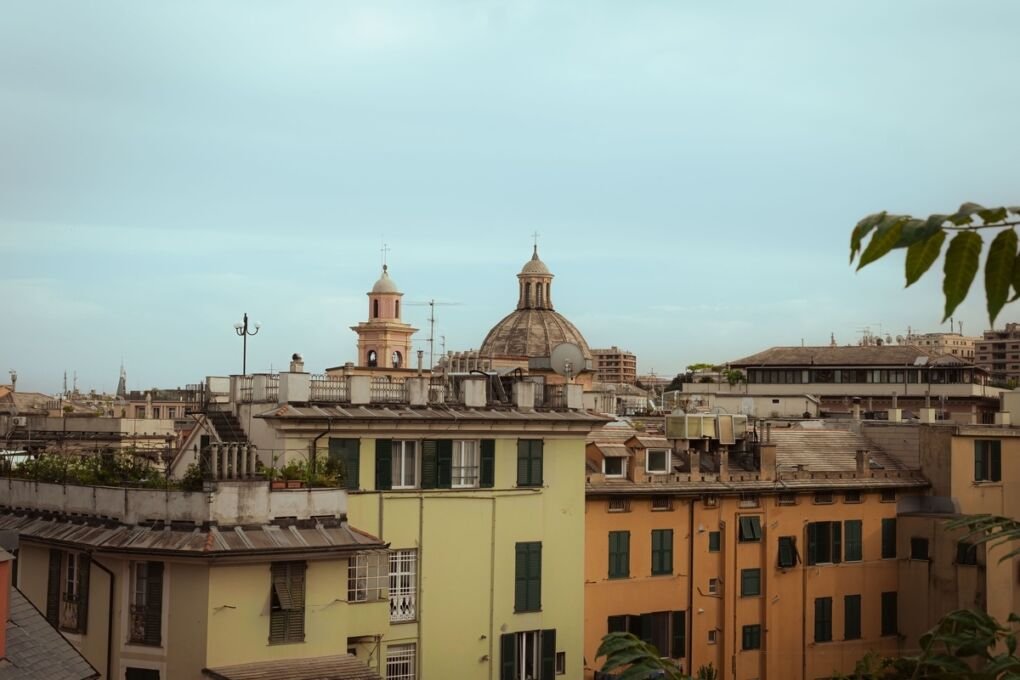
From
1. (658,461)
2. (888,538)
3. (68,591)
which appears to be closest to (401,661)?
(68,591)

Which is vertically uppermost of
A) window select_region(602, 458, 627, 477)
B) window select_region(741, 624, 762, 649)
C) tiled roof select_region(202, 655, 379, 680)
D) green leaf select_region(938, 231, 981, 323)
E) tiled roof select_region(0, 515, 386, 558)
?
green leaf select_region(938, 231, 981, 323)

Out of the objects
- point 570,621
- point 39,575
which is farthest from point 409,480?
point 39,575

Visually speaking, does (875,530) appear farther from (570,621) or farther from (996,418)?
(570,621)

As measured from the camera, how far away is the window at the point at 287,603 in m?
29.6

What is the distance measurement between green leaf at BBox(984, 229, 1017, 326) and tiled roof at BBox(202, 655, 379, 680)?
81.8 feet

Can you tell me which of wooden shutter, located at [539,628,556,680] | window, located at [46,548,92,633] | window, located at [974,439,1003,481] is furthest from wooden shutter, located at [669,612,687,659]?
window, located at [46,548,92,633]

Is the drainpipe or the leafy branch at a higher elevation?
the leafy branch

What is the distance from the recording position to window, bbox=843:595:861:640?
47.3 m

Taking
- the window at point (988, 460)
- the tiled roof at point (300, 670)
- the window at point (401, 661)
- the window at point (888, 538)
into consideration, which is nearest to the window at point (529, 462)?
the window at point (401, 661)

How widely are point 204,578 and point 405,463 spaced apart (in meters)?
7.65

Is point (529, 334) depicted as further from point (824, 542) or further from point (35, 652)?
point (35, 652)

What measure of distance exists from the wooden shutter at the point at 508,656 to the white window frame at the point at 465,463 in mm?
4147

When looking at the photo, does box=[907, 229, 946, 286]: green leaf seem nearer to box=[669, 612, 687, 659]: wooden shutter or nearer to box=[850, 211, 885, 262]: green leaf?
box=[850, 211, 885, 262]: green leaf

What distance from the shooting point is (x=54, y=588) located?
105ft
